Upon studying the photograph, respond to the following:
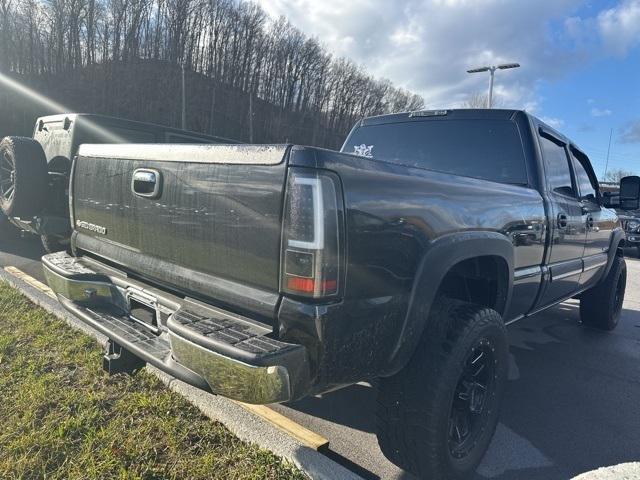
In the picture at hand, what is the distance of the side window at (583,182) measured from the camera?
4.10 m

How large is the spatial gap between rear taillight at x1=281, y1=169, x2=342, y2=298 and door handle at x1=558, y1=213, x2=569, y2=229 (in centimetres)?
244

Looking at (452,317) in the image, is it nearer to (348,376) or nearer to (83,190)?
(348,376)

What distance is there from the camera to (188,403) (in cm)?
274

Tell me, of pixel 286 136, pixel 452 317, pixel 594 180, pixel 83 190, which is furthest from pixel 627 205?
pixel 286 136

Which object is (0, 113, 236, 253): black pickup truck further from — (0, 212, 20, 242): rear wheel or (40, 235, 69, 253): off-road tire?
(0, 212, 20, 242): rear wheel

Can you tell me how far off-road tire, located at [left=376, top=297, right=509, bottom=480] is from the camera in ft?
6.53

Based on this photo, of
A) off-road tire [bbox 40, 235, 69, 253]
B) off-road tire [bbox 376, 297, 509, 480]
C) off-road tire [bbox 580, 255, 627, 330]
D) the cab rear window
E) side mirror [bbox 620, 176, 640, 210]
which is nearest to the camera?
off-road tire [bbox 376, 297, 509, 480]

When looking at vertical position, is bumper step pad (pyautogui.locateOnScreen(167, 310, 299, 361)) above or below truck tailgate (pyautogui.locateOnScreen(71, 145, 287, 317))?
below

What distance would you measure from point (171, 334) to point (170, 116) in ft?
142

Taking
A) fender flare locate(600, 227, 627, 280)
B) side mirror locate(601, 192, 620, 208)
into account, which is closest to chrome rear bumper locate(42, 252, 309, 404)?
side mirror locate(601, 192, 620, 208)

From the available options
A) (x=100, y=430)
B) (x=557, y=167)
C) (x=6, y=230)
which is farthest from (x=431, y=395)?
(x=6, y=230)

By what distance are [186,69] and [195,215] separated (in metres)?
47.2

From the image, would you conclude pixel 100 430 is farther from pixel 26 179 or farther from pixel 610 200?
pixel 610 200

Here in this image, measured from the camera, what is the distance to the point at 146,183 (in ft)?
7.47
